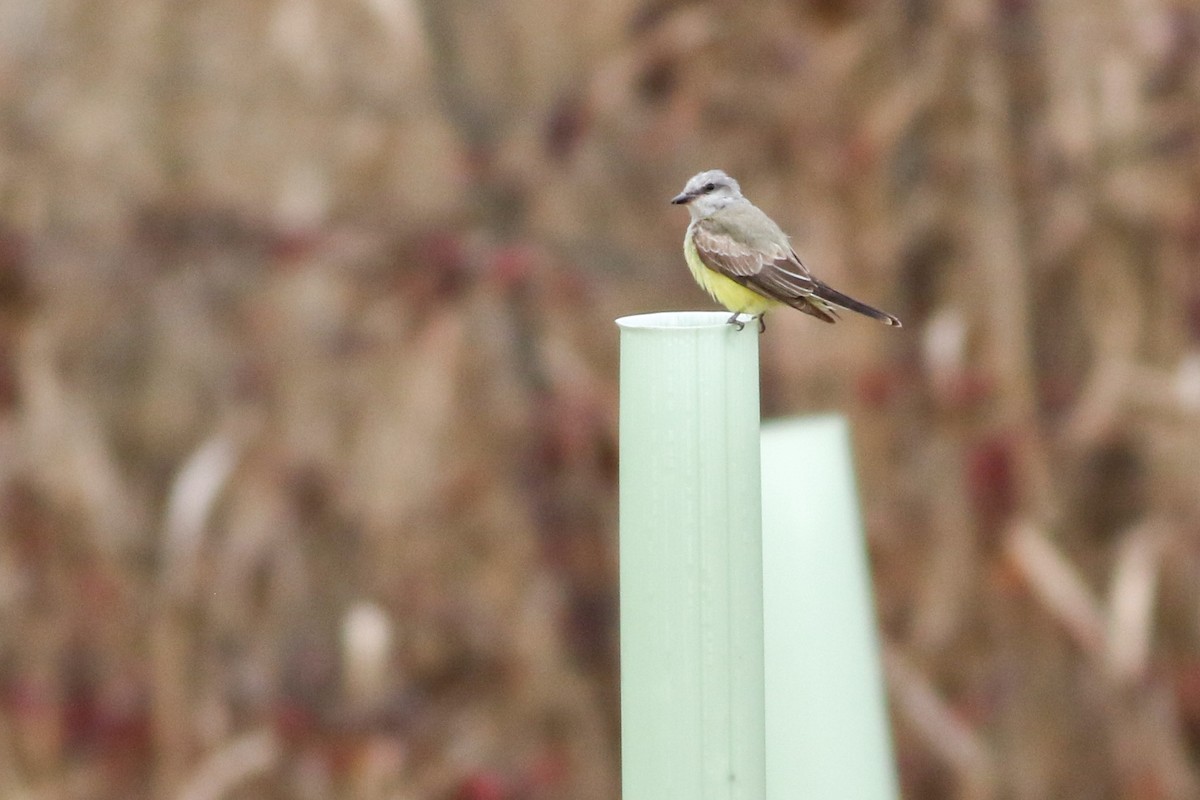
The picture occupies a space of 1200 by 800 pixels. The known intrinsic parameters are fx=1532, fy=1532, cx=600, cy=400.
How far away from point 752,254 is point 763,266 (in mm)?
39

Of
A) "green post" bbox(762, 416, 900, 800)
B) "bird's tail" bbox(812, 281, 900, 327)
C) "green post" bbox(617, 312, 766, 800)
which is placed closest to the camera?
"green post" bbox(617, 312, 766, 800)

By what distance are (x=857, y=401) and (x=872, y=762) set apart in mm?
2615

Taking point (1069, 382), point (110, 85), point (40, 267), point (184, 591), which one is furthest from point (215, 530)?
point (1069, 382)

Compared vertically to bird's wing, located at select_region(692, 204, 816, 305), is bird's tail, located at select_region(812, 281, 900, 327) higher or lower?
lower

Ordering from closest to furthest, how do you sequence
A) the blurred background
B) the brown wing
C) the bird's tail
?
1. the bird's tail
2. the brown wing
3. the blurred background

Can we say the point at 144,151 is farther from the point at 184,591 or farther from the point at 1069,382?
the point at 1069,382

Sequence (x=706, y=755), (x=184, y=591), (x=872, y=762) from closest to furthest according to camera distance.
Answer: (x=706, y=755)
(x=872, y=762)
(x=184, y=591)

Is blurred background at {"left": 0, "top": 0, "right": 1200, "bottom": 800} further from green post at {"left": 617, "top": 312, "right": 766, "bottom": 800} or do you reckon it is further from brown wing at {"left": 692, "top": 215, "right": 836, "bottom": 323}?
green post at {"left": 617, "top": 312, "right": 766, "bottom": 800}

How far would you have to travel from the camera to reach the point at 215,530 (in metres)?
4.32

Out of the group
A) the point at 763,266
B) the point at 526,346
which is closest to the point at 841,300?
the point at 763,266

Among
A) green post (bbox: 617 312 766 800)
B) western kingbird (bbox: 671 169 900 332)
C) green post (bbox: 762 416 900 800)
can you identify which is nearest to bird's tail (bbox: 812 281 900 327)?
western kingbird (bbox: 671 169 900 332)

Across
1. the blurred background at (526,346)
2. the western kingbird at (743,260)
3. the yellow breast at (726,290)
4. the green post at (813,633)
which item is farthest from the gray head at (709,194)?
the blurred background at (526,346)

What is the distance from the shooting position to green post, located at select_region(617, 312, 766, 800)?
1464 mm

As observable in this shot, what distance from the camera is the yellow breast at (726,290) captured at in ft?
8.50
